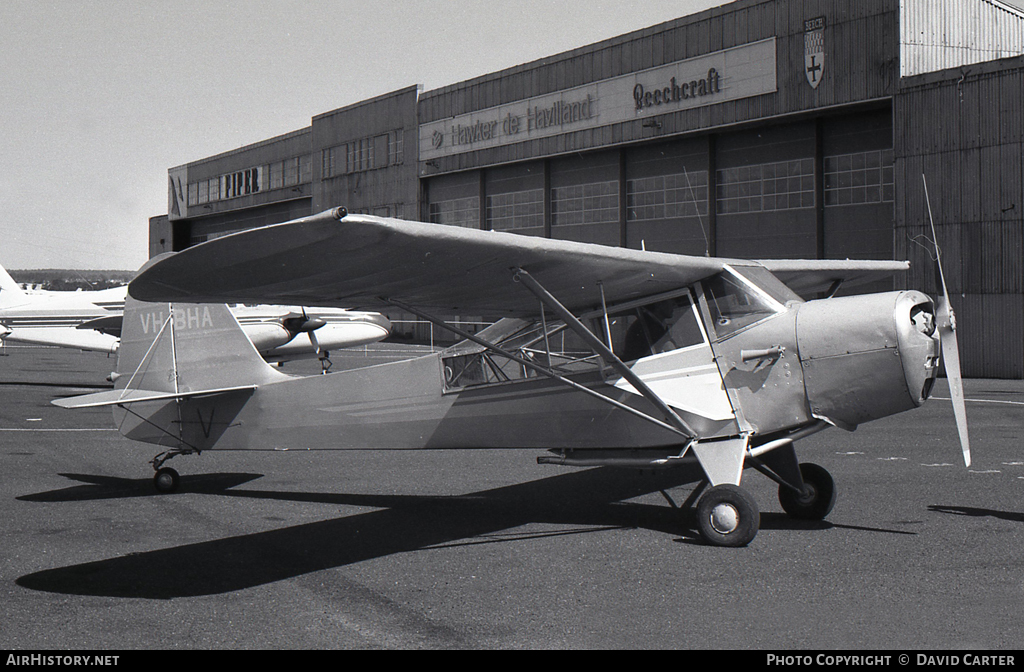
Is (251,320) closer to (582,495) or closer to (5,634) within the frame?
(582,495)

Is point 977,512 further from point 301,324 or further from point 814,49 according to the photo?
point 814,49

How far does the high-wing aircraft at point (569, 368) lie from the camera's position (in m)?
6.05

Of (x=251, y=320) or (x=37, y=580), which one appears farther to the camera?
(x=251, y=320)

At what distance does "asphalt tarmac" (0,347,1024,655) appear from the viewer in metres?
4.74

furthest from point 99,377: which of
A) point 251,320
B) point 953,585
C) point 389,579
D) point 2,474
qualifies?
point 953,585

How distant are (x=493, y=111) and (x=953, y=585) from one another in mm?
36494

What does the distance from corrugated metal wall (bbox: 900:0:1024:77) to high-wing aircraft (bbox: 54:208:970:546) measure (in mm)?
21721

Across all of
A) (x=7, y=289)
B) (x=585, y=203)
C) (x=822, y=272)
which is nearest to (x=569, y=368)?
(x=822, y=272)

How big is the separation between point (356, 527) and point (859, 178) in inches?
1007

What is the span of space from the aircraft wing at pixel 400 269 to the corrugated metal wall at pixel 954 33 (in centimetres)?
2336

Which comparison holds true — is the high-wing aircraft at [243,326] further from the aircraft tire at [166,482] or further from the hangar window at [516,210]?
the aircraft tire at [166,482]

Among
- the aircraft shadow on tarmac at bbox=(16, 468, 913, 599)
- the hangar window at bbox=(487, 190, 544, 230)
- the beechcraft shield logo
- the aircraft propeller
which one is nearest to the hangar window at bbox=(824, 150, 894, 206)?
the beechcraft shield logo

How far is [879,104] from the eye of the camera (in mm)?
27641

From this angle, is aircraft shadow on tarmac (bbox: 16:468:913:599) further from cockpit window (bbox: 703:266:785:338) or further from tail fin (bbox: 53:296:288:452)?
cockpit window (bbox: 703:266:785:338)
